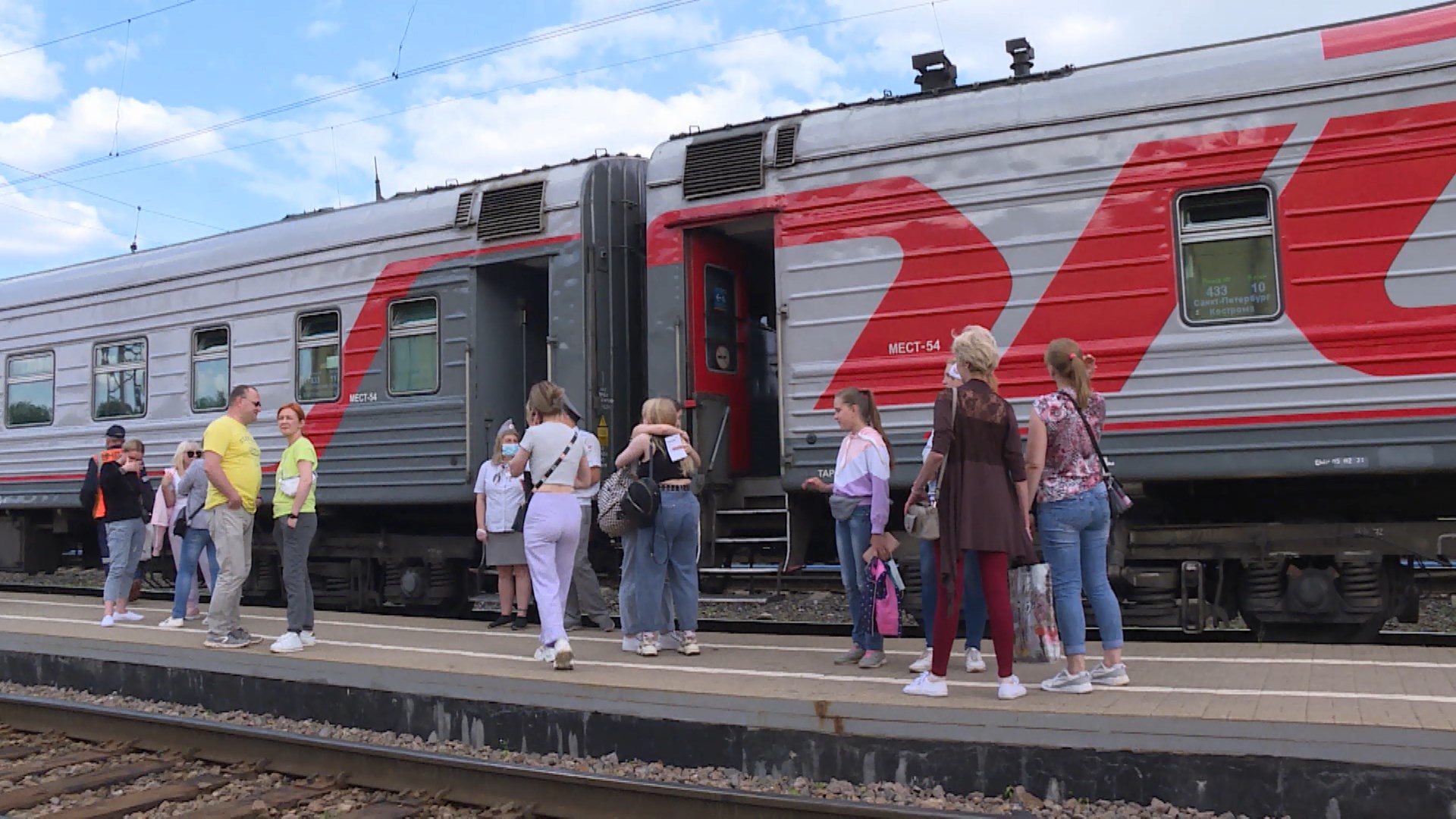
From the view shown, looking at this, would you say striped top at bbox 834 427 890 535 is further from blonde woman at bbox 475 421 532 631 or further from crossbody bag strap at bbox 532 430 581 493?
blonde woman at bbox 475 421 532 631

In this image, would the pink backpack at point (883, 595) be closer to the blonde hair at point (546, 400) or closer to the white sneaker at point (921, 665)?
the white sneaker at point (921, 665)

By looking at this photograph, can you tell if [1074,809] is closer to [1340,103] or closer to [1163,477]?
Result: [1163,477]

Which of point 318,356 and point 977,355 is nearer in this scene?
point 977,355

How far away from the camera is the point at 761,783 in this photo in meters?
5.36

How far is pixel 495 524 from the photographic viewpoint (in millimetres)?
8969

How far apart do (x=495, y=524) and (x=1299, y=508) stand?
571 centimetres

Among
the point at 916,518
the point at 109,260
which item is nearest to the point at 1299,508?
the point at 916,518

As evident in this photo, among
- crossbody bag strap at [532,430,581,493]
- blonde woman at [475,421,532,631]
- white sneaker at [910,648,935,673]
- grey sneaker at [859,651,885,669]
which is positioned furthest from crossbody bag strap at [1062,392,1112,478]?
blonde woman at [475,421,532,631]

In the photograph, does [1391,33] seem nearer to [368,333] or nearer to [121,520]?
[368,333]

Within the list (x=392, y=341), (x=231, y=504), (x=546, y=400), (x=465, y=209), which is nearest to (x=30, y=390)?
(x=392, y=341)

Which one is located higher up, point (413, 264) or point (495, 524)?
point (413, 264)

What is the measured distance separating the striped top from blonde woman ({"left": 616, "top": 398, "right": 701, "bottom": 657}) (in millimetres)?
1031

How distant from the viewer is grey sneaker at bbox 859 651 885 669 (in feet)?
21.3

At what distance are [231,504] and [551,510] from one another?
2.54 m
